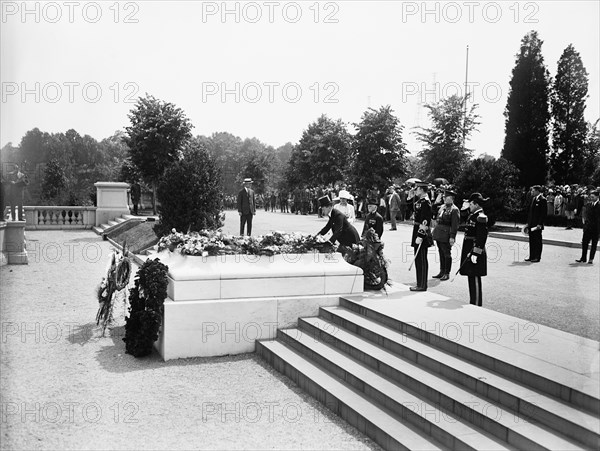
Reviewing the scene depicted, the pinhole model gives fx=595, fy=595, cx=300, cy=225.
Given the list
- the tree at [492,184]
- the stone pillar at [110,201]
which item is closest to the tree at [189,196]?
the tree at [492,184]

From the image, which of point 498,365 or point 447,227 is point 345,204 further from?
point 498,365

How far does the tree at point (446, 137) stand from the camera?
34.0 meters

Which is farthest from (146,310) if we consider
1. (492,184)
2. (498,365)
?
→ (492,184)

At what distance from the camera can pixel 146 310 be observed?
8.41 m

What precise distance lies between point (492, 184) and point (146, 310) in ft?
60.2

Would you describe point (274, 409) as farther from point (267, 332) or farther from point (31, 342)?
point (31, 342)

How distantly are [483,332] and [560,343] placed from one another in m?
0.88

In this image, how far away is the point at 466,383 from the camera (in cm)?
616

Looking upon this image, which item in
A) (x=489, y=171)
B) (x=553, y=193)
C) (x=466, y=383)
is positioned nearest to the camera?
(x=466, y=383)

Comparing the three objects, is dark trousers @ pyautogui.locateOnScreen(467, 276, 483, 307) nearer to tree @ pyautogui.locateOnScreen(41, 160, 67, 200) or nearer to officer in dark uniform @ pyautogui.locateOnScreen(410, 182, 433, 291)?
officer in dark uniform @ pyautogui.locateOnScreen(410, 182, 433, 291)

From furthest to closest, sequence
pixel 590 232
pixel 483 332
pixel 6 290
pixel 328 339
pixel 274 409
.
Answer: pixel 590 232 < pixel 6 290 < pixel 328 339 < pixel 483 332 < pixel 274 409

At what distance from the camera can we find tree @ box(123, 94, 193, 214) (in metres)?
28.0

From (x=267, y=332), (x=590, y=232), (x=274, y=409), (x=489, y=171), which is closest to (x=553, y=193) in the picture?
(x=489, y=171)

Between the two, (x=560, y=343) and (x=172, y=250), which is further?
(x=172, y=250)
